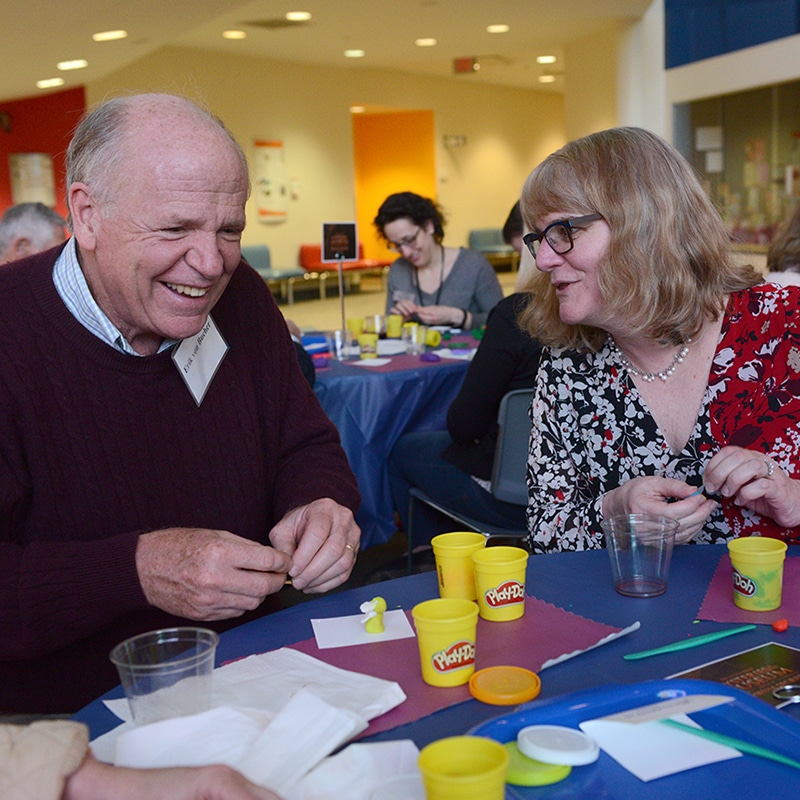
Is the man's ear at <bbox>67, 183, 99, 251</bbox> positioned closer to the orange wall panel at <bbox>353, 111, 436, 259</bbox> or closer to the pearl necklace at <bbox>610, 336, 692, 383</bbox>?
the pearl necklace at <bbox>610, 336, 692, 383</bbox>

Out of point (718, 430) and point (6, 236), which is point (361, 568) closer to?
point (6, 236)

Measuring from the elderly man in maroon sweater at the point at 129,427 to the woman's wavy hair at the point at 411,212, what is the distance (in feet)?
13.0

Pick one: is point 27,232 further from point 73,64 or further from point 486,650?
point 73,64

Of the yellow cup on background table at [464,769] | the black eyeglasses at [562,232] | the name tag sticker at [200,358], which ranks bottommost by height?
Result: the yellow cup on background table at [464,769]

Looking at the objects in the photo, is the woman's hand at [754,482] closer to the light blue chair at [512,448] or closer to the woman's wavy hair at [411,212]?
the light blue chair at [512,448]

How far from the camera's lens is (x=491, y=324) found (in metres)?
3.31

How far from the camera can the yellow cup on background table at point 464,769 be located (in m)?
0.82

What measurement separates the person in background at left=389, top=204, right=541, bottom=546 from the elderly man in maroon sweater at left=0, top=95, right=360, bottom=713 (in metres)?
1.54

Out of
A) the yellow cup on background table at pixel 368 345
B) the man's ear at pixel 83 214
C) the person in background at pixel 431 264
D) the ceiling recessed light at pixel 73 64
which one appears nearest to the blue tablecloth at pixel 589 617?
the man's ear at pixel 83 214

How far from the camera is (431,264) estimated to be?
580 cm

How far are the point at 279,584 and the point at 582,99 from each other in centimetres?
1392

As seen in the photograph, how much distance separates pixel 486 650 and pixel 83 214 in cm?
100

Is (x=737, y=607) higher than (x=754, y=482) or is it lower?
lower

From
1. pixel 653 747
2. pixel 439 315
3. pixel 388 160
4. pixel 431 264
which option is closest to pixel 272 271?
pixel 388 160
